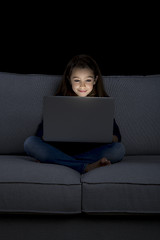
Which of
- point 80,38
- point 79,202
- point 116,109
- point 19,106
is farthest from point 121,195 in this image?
point 80,38

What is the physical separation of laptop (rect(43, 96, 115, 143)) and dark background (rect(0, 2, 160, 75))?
1.30m

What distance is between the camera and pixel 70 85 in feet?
7.62

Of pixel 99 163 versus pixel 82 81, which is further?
pixel 82 81

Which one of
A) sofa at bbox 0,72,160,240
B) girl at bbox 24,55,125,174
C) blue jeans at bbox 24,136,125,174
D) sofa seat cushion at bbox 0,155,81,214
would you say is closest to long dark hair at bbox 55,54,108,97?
girl at bbox 24,55,125,174

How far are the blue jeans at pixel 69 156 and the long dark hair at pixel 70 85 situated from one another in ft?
1.64

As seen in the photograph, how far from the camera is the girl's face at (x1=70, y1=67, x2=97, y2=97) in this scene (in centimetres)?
220

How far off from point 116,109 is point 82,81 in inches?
11.5

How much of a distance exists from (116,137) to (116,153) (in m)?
0.19

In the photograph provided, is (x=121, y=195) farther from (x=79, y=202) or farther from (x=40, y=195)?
(x=40, y=195)

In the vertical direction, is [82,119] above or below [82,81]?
below

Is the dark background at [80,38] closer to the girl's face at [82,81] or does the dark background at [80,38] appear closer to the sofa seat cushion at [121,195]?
the girl's face at [82,81]

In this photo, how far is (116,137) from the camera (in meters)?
1.95

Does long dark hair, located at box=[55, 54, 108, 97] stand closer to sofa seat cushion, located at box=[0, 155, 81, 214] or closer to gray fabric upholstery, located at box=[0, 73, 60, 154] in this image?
gray fabric upholstery, located at box=[0, 73, 60, 154]

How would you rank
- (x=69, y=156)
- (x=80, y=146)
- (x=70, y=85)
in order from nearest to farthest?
(x=69, y=156) < (x=80, y=146) < (x=70, y=85)
